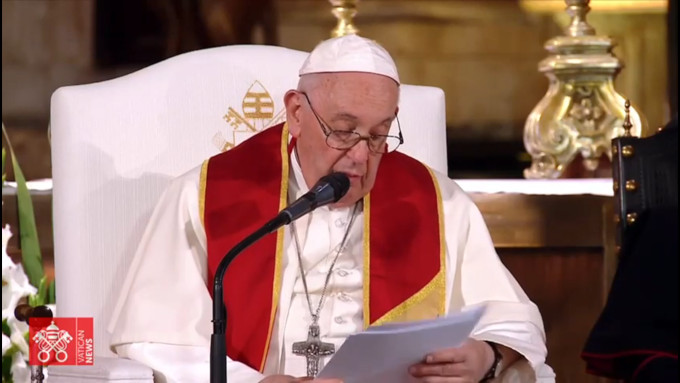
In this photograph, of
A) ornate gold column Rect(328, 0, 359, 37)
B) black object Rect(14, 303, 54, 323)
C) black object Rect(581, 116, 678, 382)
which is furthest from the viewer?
ornate gold column Rect(328, 0, 359, 37)

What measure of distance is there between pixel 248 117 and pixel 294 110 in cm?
39

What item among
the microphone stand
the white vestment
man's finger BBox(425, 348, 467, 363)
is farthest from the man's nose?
the microphone stand

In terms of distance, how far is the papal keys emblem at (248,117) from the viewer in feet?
12.5

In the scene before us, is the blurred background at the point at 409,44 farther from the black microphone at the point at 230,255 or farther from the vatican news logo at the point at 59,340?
the black microphone at the point at 230,255

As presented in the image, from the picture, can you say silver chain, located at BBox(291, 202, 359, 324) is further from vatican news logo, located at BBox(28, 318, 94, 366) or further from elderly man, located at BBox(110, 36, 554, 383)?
vatican news logo, located at BBox(28, 318, 94, 366)

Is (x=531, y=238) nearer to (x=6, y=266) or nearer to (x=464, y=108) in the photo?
(x=6, y=266)

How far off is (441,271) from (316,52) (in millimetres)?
634

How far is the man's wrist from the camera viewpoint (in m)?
3.24

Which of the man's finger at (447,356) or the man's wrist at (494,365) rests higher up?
the man's finger at (447,356)

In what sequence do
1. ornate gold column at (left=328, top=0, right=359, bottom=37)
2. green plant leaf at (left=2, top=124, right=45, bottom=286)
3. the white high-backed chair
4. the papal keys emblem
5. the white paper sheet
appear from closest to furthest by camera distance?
the white paper sheet → the white high-backed chair → the papal keys emblem → green plant leaf at (left=2, top=124, right=45, bottom=286) → ornate gold column at (left=328, top=0, right=359, bottom=37)

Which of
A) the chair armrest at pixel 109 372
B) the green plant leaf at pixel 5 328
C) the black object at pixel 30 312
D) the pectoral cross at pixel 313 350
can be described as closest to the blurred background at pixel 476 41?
the green plant leaf at pixel 5 328

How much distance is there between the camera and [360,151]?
3.32m

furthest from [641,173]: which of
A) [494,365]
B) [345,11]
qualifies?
[345,11]

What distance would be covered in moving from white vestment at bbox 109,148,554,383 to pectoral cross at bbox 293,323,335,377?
11 centimetres
